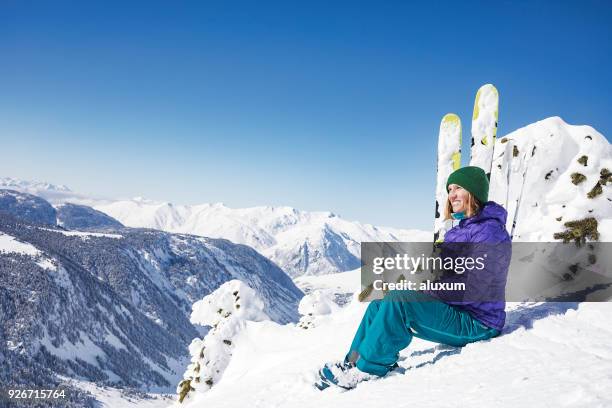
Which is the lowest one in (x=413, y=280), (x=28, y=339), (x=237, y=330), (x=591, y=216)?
(x=28, y=339)

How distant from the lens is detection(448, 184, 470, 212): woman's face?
197 inches

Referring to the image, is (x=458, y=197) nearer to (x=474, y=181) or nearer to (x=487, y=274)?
(x=474, y=181)

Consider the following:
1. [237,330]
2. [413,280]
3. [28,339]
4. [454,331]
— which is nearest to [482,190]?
[413,280]

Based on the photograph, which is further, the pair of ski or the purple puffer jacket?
the pair of ski

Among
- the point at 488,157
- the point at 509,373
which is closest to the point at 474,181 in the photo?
the point at 509,373

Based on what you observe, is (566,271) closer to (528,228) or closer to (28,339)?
(528,228)

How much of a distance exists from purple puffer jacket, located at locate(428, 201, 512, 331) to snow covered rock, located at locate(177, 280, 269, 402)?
48.6 feet

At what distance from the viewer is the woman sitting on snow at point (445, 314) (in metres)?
4.41

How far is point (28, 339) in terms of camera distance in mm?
188750

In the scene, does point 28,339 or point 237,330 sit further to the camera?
point 28,339

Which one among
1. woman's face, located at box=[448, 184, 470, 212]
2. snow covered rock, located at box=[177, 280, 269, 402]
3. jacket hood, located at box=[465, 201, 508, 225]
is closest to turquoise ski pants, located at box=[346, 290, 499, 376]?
jacket hood, located at box=[465, 201, 508, 225]

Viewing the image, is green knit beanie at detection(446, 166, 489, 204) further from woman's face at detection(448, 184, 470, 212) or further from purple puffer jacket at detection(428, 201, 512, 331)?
purple puffer jacket at detection(428, 201, 512, 331)

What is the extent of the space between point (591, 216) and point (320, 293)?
14996 mm

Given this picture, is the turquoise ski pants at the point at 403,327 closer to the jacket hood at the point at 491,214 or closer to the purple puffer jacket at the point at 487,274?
the purple puffer jacket at the point at 487,274
